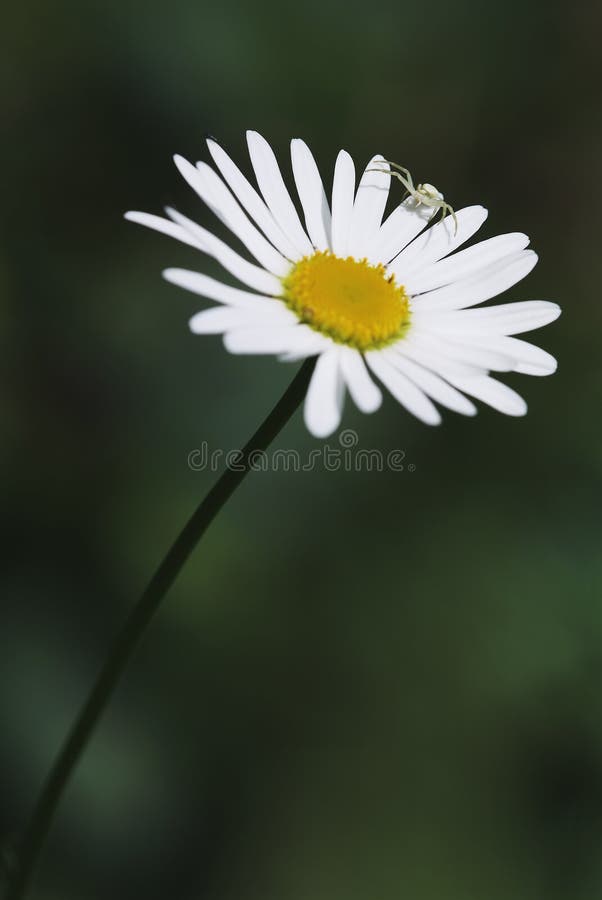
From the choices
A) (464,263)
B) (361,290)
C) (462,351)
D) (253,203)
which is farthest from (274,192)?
(462,351)

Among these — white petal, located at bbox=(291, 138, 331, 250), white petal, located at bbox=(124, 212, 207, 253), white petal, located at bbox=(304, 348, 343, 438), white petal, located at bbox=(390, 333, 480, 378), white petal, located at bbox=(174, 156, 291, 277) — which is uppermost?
white petal, located at bbox=(291, 138, 331, 250)

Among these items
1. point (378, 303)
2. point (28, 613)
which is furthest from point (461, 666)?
point (378, 303)

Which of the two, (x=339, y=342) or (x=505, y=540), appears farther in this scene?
(x=505, y=540)

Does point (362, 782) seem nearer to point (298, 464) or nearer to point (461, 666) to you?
point (461, 666)

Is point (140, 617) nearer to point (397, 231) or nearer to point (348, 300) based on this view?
point (348, 300)

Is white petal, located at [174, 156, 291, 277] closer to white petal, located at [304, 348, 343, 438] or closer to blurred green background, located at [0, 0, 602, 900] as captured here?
white petal, located at [304, 348, 343, 438]

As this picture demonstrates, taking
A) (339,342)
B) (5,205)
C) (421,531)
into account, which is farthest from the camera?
(5,205)

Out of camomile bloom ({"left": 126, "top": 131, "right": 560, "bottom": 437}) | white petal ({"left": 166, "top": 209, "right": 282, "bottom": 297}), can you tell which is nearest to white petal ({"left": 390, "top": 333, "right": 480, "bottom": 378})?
camomile bloom ({"left": 126, "top": 131, "right": 560, "bottom": 437})
